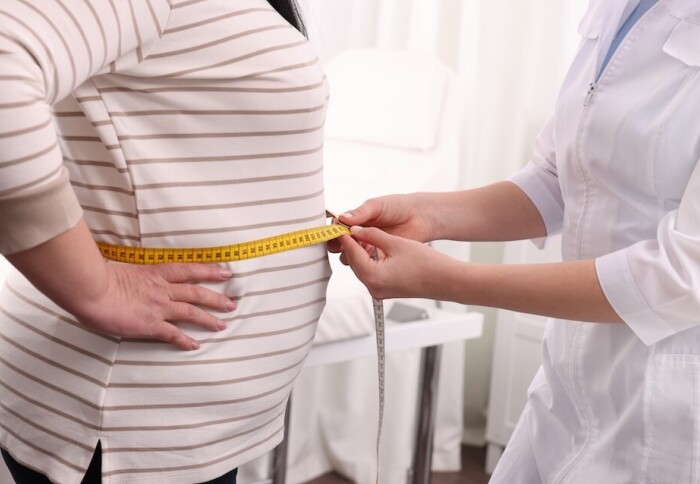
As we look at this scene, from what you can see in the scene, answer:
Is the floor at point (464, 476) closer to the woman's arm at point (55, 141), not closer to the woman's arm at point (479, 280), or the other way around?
the woman's arm at point (479, 280)

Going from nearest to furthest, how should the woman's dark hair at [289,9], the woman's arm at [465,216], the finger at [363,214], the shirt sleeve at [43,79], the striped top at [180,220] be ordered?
the shirt sleeve at [43,79] < the striped top at [180,220] < the woman's dark hair at [289,9] < the finger at [363,214] < the woman's arm at [465,216]

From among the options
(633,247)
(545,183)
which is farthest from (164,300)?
(545,183)

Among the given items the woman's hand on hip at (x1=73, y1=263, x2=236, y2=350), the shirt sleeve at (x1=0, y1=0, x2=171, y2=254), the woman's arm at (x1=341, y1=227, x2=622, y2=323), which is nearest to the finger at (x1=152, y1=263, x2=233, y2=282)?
the woman's hand on hip at (x1=73, y1=263, x2=236, y2=350)

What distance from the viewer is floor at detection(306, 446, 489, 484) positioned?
305cm

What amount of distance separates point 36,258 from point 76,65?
194 mm

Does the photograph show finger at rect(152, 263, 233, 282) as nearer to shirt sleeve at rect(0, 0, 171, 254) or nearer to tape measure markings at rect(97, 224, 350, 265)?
tape measure markings at rect(97, 224, 350, 265)

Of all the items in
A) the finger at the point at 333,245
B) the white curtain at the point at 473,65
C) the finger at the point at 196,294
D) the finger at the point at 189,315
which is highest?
the finger at the point at 196,294

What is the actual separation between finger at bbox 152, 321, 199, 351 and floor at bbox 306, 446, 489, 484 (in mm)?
2105

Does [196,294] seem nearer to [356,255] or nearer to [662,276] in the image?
[356,255]

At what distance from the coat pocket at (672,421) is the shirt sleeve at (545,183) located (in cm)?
37

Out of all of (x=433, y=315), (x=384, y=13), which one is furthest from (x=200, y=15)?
(x=384, y=13)

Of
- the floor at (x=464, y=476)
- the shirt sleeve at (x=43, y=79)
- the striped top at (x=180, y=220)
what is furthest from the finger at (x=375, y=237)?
the floor at (x=464, y=476)

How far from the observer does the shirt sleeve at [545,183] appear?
1446 mm

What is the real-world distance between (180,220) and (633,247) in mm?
534
